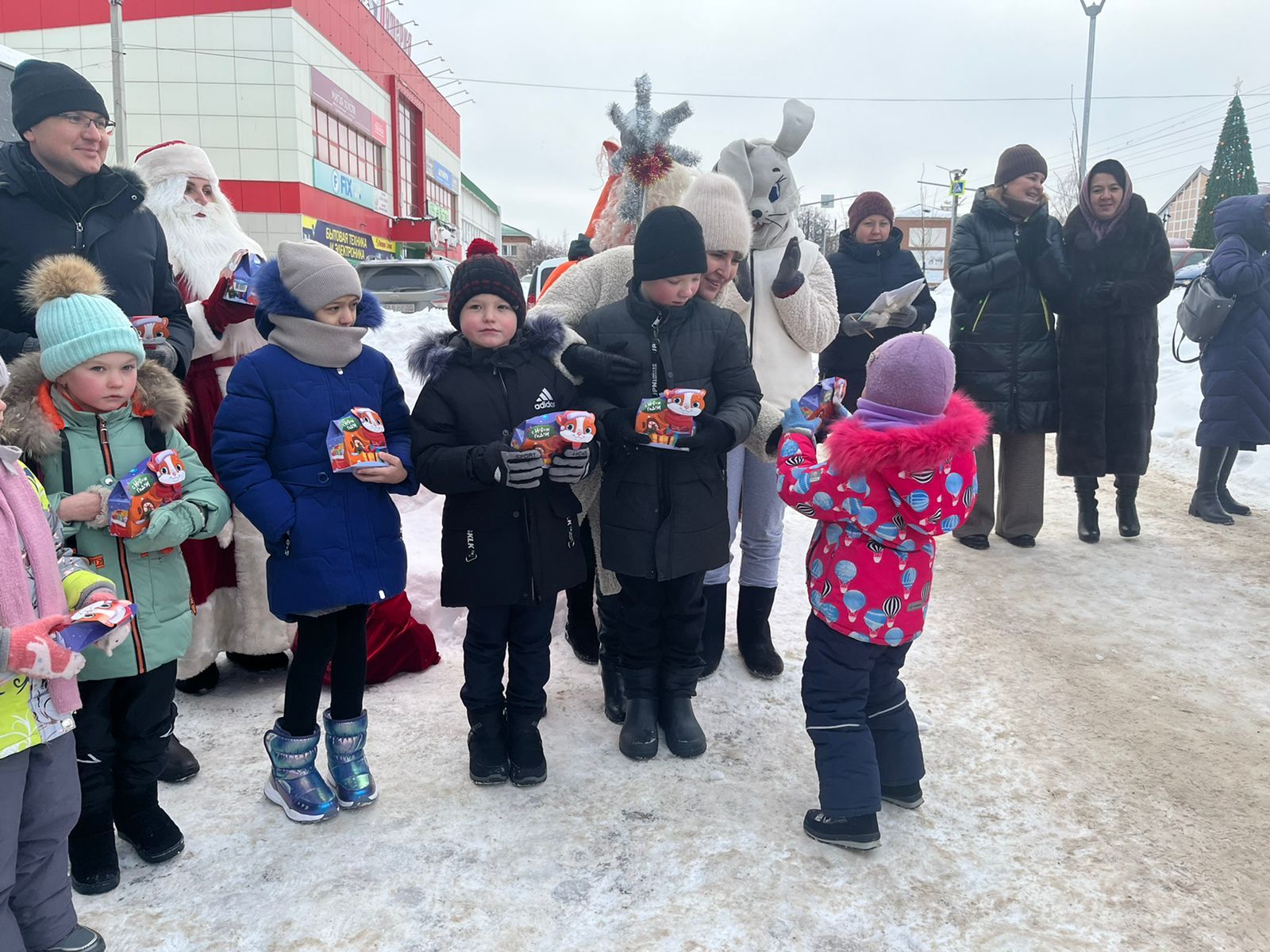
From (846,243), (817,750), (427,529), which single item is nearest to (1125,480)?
(846,243)


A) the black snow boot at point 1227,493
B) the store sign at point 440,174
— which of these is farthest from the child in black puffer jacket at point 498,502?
the store sign at point 440,174

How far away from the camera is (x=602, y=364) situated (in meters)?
2.84

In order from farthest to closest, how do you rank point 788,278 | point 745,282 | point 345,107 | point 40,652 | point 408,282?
point 345,107, point 408,282, point 745,282, point 788,278, point 40,652

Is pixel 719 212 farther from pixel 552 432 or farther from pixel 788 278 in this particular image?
pixel 552 432

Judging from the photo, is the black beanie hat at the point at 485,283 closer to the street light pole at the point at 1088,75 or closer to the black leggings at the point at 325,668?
the black leggings at the point at 325,668

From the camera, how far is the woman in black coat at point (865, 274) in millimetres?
5004

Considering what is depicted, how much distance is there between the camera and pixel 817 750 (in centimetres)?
255

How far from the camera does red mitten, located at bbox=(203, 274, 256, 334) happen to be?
10.4 feet

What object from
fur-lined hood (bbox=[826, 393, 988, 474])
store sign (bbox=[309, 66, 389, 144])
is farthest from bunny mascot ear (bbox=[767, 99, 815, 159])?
store sign (bbox=[309, 66, 389, 144])

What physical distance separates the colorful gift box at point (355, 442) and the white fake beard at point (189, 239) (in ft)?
4.21

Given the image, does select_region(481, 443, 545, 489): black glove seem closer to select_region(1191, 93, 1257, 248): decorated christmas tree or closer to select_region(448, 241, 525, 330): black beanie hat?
select_region(448, 241, 525, 330): black beanie hat

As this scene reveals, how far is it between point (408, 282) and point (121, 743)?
512 inches

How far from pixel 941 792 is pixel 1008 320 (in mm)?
3443

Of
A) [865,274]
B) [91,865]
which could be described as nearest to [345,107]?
[865,274]
